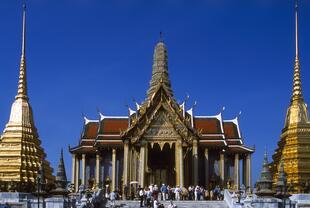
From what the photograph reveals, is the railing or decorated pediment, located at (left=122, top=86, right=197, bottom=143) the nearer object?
the railing

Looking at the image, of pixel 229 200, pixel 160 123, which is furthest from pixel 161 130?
pixel 229 200

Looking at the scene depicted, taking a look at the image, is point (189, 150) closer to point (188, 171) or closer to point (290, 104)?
point (188, 171)

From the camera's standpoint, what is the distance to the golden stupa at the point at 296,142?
4059 centimetres

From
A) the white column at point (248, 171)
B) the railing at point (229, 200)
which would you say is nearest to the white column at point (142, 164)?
the railing at point (229, 200)

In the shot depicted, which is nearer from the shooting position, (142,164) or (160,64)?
(142,164)

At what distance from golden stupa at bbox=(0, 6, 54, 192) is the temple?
7488 millimetres

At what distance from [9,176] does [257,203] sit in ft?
52.4

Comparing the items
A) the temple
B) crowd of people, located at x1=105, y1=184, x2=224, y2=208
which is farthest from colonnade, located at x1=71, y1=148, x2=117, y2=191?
crowd of people, located at x1=105, y1=184, x2=224, y2=208

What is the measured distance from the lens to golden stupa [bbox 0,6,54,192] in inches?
1581

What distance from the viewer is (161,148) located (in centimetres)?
4916

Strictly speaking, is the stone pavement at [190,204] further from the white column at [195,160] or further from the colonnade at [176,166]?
the white column at [195,160]

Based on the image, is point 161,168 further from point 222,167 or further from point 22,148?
point 22,148

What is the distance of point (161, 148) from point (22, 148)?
35.7 feet

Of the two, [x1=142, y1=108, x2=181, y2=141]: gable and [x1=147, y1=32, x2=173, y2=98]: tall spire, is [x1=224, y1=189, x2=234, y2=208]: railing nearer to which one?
[x1=142, y1=108, x2=181, y2=141]: gable
